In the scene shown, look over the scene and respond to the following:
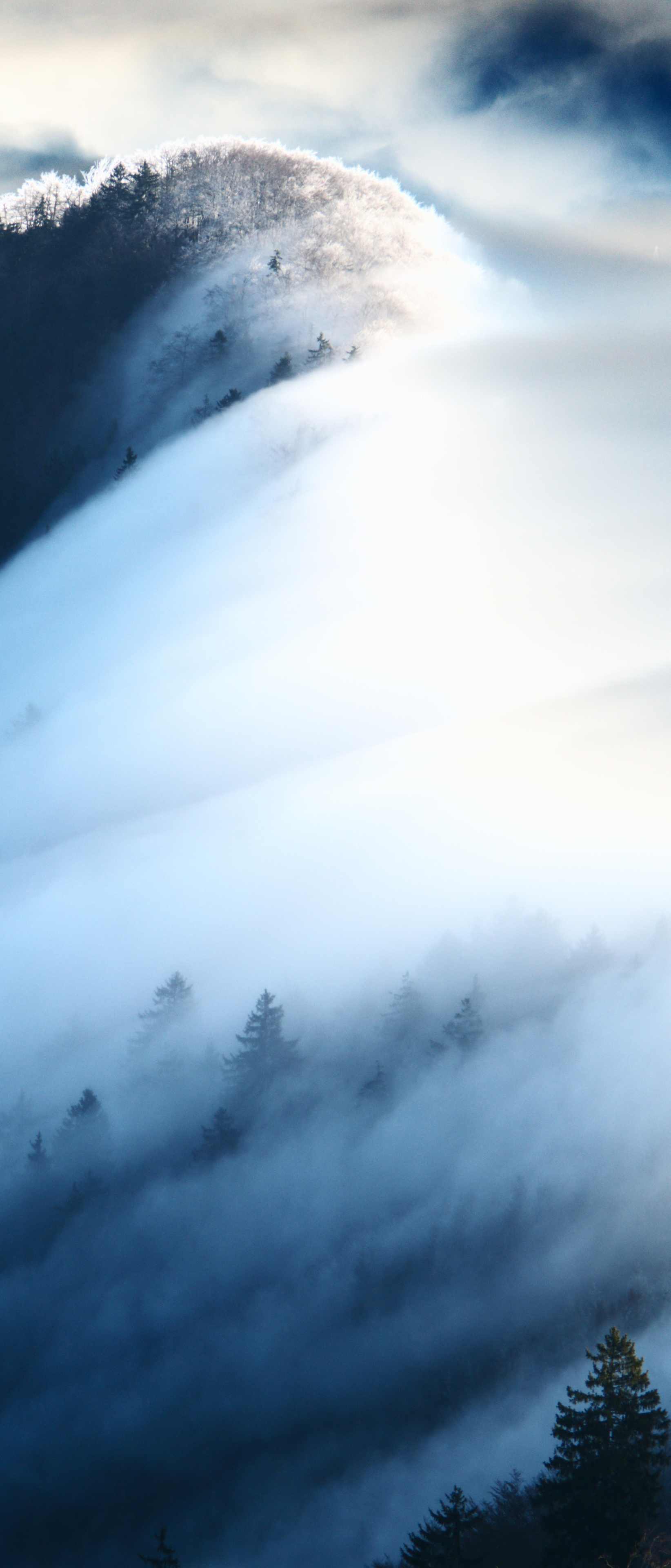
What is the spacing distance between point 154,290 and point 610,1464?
282 feet

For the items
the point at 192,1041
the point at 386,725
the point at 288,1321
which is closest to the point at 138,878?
the point at 192,1041

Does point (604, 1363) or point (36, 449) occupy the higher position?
point (36, 449)

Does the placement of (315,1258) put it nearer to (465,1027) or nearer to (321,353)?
(465,1027)

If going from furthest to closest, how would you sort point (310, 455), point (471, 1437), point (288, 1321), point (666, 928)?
point (310, 455)
point (666, 928)
point (288, 1321)
point (471, 1437)

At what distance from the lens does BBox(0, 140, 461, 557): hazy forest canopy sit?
74188mm

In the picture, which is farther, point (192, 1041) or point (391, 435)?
point (391, 435)

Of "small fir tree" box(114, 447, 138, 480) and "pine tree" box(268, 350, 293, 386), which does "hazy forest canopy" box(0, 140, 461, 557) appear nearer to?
"pine tree" box(268, 350, 293, 386)

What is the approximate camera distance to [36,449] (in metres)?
76.8

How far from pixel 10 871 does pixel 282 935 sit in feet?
75.5

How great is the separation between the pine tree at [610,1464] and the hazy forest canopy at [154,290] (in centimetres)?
7085

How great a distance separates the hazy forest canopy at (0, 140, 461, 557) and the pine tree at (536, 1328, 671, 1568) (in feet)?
232

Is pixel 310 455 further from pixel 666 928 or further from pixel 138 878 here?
pixel 666 928

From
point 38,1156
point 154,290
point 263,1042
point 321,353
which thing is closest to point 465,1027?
point 263,1042

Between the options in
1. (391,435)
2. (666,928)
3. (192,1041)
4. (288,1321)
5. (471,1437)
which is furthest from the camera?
(391,435)
